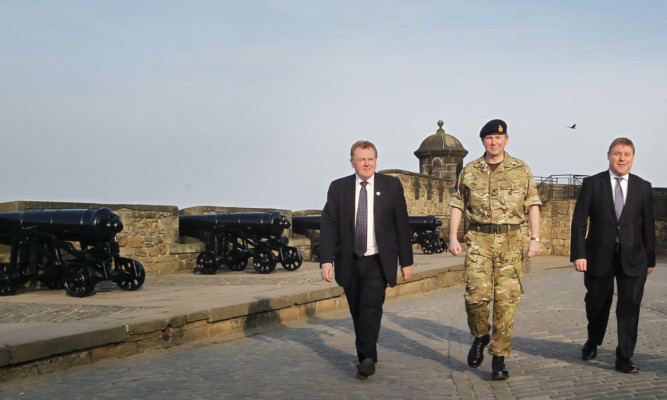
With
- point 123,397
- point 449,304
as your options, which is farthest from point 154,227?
point 123,397

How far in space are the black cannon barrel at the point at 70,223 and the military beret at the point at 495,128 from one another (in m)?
6.42

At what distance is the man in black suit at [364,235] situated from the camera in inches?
207

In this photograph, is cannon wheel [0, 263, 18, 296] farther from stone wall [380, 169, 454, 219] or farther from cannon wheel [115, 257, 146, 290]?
stone wall [380, 169, 454, 219]

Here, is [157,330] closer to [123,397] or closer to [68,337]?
[68,337]

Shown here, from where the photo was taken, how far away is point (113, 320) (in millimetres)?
6570

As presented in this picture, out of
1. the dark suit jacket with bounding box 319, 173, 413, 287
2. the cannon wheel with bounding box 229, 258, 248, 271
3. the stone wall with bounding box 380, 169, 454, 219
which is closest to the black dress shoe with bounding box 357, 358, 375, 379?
the dark suit jacket with bounding box 319, 173, 413, 287

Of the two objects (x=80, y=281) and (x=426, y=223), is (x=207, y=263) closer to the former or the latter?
(x=80, y=281)

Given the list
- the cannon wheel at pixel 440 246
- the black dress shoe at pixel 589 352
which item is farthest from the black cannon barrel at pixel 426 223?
the black dress shoe at pixel 589 352

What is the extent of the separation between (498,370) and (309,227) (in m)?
14.8

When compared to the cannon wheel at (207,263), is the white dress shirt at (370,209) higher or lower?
higher

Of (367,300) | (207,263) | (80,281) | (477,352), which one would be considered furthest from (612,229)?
(207,263)

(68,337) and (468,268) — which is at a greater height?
(468,268)

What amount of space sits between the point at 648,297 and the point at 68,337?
8.33 metres

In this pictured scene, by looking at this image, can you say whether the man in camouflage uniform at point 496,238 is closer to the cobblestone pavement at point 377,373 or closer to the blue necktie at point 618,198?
the cobblestone pavement at point 377,373
